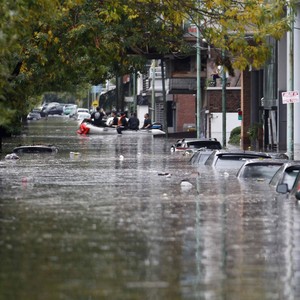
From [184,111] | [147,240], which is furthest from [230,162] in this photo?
[184,111]

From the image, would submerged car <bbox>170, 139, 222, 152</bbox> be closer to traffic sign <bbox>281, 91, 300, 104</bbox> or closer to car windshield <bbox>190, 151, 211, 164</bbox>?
car windshield <bbox>190, 151, 211, 164</bbox>

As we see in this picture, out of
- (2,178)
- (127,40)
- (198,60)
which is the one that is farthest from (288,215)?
(198,60)

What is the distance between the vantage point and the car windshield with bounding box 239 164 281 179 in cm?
2836

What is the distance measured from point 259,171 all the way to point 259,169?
67mm

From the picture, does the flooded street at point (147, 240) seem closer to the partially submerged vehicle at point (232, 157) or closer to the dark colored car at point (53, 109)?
the partially submerged vehicle at point (232, 157)

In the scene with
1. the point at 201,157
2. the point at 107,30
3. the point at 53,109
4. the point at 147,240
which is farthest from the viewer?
the point at 53,109

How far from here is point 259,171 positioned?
2852cm

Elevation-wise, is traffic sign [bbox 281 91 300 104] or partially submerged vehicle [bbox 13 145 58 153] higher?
traffic sign [bbox 281 91 300 104]

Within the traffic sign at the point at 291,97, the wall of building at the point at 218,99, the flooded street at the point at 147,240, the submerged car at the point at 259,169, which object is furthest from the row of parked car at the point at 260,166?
the wall of building at the point at 218,99

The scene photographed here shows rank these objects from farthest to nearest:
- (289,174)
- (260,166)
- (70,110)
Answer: (70,110), (260,166), (289,174)

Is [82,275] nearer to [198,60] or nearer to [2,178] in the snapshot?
[2,178]

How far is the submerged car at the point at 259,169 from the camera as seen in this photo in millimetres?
28234

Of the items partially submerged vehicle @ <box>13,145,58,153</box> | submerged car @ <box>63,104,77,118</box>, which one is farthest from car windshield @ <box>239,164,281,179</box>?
submerged car @ <box>63,104,77,118</box>

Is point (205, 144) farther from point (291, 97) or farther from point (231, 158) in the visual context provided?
point (231, 158)
